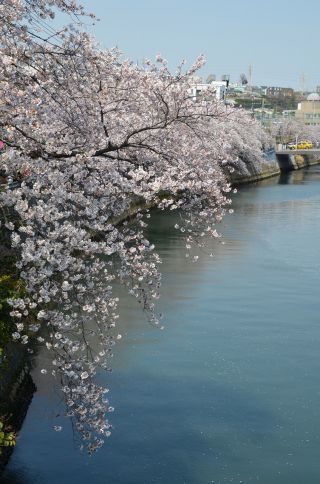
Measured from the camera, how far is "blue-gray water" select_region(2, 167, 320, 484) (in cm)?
726

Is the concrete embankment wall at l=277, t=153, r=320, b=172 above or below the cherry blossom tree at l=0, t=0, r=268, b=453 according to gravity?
below

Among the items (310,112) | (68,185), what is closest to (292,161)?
(310,112)

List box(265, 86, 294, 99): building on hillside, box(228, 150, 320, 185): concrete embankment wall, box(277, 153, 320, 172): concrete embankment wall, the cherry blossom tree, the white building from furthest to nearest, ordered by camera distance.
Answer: box(265, 86, 294, 99): building on hillside < box(277, 153, 320, 172): concrete embankment wall < box(228, 150, 320, 185): concrete embankment wall < the white building < the cherry blossom tree

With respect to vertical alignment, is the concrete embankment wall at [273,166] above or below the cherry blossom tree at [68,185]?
below

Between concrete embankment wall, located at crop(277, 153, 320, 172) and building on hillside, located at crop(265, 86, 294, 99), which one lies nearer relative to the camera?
concrete embankment wall, located at crop(277, 153, 320, 172)

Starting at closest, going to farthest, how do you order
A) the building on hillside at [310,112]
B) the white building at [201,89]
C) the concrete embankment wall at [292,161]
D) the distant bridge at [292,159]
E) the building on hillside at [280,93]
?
1. the white building at [201,89]
2. the distant bridge at [292,159]
3. the concrete embankment wall at [292,161]
4. the building on hillside at [310,112]
5. the building on hillside at [280,93]

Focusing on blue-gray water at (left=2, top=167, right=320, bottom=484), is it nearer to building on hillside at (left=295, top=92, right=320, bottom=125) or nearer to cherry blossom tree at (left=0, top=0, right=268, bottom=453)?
cherry blossom tree at (left=0, top=0, right=268, bottom=453)

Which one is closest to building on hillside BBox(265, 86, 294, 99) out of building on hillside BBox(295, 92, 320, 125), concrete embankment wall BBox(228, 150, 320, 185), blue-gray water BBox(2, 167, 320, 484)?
building on hillside BBox(295, 92, 320, 125)

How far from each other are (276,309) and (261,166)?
34154 millimetres

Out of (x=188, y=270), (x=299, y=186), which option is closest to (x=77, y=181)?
(x=188, y=270)

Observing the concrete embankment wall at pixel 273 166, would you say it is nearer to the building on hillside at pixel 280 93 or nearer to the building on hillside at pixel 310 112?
the building on hillside at pixel 310 112

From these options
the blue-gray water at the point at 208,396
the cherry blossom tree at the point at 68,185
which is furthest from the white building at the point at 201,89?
the blue-gray water at the point at 208,396

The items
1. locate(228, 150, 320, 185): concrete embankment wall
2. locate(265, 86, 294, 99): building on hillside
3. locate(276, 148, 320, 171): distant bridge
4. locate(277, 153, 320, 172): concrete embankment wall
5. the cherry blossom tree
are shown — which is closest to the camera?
the cherry blossom tree

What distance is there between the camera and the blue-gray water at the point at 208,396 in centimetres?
726
